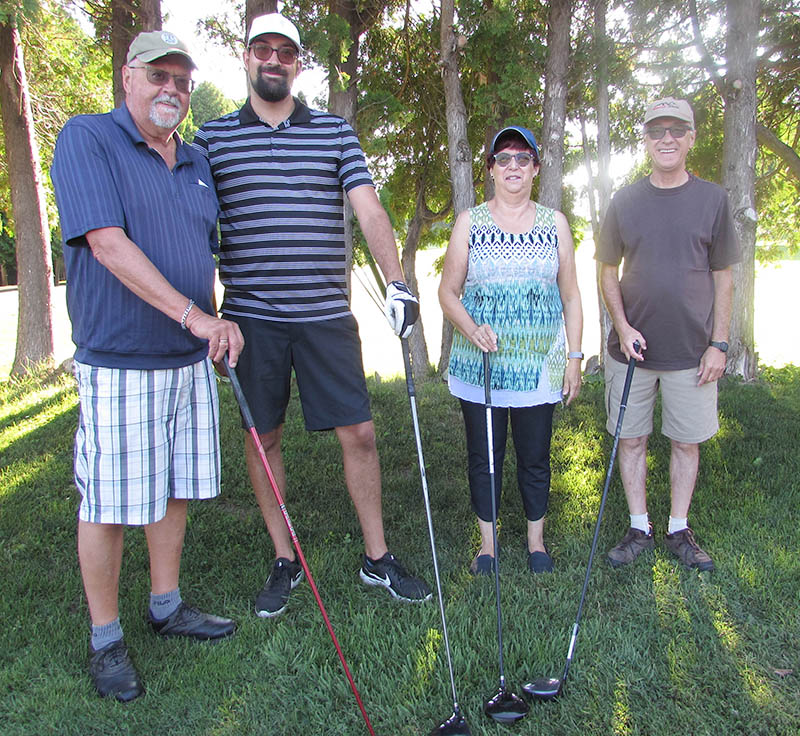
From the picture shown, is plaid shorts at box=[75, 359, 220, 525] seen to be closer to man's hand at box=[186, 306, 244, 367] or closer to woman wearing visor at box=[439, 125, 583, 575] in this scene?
man's hand at box=[186, 306, 244, 367]

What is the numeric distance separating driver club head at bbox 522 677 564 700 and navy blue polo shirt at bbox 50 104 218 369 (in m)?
1.79

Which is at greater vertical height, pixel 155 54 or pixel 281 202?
pixel 155 54

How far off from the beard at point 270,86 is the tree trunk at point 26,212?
24.3ft

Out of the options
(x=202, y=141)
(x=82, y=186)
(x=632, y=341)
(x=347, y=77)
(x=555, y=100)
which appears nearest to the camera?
(x=82, y=186)

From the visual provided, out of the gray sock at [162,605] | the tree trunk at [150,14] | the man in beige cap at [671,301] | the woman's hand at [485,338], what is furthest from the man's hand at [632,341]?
the tree trunk at [150,14]

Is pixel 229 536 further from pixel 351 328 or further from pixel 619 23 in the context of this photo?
pixel 619 23

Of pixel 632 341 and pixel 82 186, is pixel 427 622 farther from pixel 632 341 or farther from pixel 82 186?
pixel 82 186

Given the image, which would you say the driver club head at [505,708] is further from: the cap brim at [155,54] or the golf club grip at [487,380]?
the cap brim at [155,54]

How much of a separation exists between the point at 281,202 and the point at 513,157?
1060 mm

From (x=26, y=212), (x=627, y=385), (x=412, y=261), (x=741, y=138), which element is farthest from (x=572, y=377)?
(x=412, y=261)

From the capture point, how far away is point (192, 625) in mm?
2963

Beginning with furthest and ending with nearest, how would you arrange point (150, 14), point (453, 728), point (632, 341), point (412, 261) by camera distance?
point (412, 261), point (150, 14), point (632, 341), point (453, 728)

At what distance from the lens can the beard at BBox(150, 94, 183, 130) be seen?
102 inches

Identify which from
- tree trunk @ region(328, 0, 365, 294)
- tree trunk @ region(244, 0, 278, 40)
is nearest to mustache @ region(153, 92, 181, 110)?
tree trunk @ region(244, 0, 278, 40)
